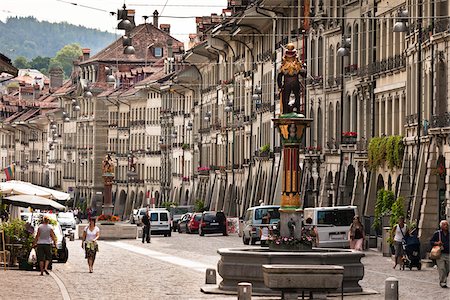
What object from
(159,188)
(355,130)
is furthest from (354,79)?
(159,188)

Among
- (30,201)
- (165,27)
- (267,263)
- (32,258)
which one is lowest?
(32,258)

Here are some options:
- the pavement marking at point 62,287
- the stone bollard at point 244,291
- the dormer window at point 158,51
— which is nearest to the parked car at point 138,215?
the pavement marking at point 62,287

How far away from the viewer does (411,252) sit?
4847cm

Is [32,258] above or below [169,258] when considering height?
above

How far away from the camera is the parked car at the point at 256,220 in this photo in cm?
6719

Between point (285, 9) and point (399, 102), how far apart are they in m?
26.4

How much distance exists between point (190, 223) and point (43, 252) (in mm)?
49357

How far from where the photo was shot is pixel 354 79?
245 feet

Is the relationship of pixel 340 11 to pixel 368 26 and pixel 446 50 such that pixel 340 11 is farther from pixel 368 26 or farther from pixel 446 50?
pixel 446 50

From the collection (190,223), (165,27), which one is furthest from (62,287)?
(165,27)

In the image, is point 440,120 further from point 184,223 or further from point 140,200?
point 140,200

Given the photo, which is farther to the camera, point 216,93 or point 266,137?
point 216,93

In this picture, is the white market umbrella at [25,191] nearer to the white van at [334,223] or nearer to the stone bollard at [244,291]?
the white van at [334,223]

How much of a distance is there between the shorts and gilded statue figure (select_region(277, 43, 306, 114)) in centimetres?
914
